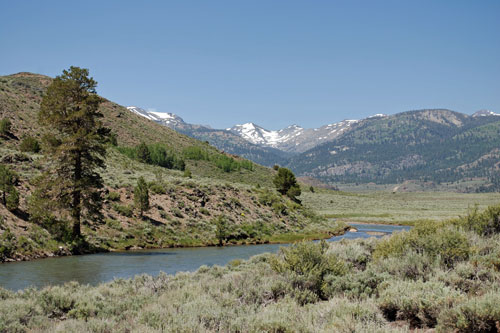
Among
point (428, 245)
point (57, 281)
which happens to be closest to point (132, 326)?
point (428, 245)

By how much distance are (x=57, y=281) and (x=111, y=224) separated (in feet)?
49.4

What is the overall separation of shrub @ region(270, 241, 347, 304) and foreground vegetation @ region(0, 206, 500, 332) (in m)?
0.03

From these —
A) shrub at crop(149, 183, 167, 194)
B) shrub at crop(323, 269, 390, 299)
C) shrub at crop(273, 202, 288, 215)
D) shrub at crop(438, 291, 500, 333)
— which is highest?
shrub at crop(149, 183, 167, 194)

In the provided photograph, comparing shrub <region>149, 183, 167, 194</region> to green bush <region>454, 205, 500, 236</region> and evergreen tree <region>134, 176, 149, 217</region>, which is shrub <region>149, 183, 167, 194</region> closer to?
evergreen tree <region>134, 176, 149, 217</region>

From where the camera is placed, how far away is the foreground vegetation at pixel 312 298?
761cm

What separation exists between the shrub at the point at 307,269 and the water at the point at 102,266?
32.2ft

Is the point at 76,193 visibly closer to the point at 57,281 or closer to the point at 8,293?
the point at 57,281

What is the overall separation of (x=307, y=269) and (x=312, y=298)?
5.08 ft

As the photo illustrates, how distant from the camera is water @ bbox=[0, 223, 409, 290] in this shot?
18.3 m

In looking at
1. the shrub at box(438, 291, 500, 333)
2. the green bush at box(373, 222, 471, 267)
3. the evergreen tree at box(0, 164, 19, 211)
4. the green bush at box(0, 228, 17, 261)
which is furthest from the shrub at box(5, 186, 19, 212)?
the shrub at box(438, 291, 500, 333)

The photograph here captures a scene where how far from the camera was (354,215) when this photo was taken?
8706 cm

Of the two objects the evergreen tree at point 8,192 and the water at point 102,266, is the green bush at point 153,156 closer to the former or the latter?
the evergreen tree at point 8,192

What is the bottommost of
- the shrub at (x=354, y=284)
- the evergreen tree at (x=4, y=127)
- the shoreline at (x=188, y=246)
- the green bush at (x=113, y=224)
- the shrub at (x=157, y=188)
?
the shoreline at (x=188, y=246)

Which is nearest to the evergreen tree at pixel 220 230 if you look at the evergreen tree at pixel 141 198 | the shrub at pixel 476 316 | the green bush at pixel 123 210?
the evergreen tree at pixel 141 198
